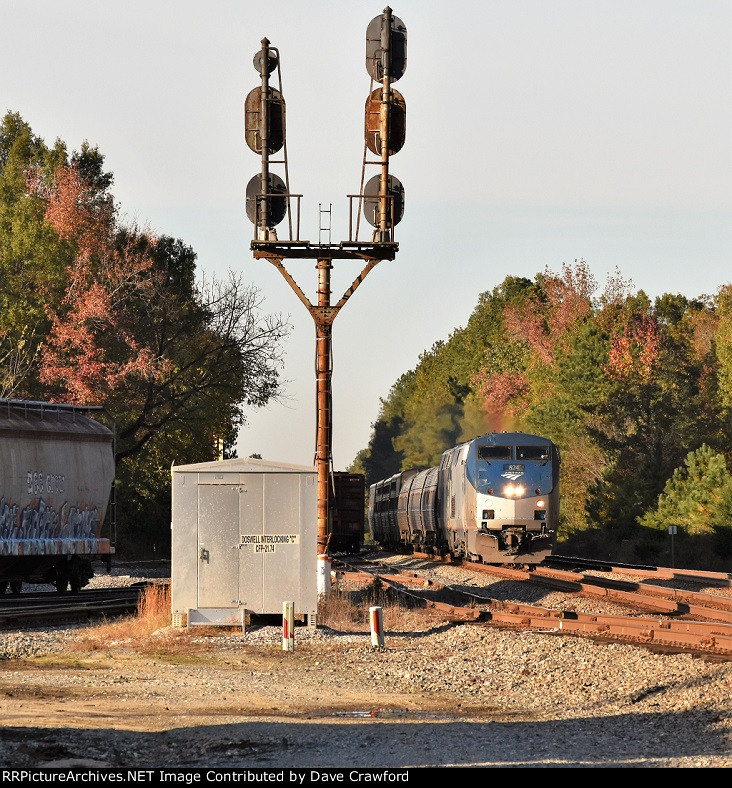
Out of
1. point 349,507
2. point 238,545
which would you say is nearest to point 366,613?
point 238,545

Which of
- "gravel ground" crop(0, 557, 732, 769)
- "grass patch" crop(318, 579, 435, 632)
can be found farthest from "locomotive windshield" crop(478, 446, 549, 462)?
"gravel ground" crop(0, 557, 732, 769)

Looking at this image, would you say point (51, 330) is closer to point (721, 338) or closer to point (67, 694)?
point (67, 694)

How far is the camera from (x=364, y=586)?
28484 millimetres

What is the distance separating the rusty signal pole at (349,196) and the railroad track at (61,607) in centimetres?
555

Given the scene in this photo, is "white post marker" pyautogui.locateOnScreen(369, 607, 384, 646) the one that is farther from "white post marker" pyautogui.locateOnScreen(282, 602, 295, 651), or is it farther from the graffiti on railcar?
the graffiti on railcar

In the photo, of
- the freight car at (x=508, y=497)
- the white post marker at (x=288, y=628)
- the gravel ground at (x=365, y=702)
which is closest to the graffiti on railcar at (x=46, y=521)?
the gravel ground at (x=365, y=702)

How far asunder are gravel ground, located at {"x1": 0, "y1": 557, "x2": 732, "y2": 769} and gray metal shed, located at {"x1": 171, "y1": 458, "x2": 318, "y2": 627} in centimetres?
47

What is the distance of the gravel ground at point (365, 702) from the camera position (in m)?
10.5

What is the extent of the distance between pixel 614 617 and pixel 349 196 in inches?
544

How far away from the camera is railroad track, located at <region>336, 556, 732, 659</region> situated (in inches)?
690

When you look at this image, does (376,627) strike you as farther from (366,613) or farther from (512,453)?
(512,453)

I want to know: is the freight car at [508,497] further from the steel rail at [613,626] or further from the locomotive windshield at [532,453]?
the steel rail at [613,626]

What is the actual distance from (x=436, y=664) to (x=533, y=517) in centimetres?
1486

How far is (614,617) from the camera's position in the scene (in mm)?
19531
